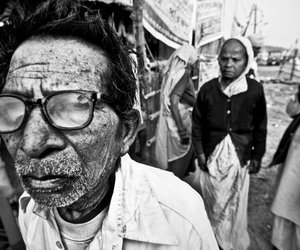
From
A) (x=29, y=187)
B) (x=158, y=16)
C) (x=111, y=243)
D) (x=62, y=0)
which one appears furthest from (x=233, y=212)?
(x=158, y=16)

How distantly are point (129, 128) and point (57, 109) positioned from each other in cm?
35

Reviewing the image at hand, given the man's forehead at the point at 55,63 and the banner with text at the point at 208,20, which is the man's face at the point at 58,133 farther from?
the banner with text at the point at 208,20

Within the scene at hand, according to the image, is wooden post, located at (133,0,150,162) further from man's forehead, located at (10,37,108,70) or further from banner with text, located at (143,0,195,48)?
man's forehead, located at (10,37,108,70)

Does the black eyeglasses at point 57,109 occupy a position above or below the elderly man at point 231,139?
A: above

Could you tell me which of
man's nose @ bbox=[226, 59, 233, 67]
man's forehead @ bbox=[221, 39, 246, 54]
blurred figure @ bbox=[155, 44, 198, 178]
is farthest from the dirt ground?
man's forehead @ bbox=[221, 39, 246, 54]

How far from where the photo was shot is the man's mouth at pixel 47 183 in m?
0.78

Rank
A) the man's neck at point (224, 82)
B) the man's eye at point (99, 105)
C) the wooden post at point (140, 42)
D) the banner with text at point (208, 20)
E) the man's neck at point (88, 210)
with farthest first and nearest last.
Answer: the banner with text at point (208, 20) < the wooden post at point (140, 42) < the man's neck at point (224, 82) < the man's neck at point (88, 210) < the man's eye at point (99, 105)

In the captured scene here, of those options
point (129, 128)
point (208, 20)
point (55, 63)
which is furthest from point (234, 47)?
point (208, 20)

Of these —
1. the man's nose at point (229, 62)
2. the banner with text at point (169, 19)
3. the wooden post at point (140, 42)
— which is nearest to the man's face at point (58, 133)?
the man's nose at point (229, 62)

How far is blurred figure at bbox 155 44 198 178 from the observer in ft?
11.2

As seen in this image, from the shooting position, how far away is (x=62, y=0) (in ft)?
3.22

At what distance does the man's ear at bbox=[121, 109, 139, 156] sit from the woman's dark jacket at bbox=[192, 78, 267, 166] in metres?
A: 1.64

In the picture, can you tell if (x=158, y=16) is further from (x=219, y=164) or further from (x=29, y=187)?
(x=29, y=187)

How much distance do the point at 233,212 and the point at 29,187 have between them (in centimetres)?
234
